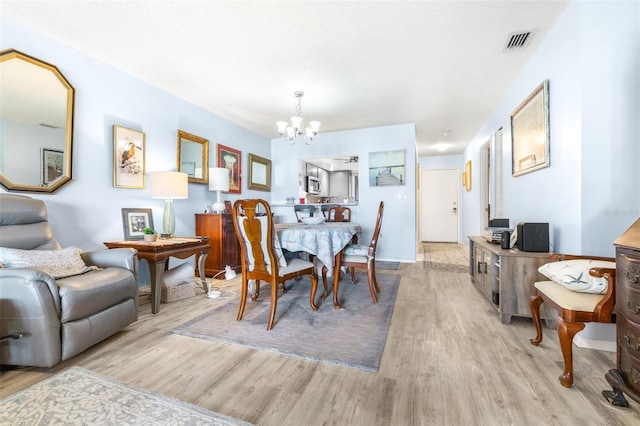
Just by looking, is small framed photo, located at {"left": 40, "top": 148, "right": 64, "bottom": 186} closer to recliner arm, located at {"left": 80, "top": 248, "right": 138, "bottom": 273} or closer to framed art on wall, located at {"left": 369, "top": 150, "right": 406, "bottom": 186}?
recliner arm, located at {"left": 80, "top": 248, "right": 138, "bottom": 273}

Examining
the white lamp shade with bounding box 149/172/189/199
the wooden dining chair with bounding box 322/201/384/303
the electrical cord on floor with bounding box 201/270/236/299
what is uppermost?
the white lamp shade with bounding box 149/172/189/199

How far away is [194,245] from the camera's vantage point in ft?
9.24

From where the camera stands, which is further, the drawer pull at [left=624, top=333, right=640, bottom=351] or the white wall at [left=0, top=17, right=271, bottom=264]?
the white wall at [left=0, top=17, right=271, bottom=264]

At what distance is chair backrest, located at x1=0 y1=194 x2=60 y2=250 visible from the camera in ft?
6.05

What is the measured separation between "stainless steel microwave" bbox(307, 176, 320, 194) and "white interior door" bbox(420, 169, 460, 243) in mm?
2919

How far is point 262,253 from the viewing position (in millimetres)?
2168

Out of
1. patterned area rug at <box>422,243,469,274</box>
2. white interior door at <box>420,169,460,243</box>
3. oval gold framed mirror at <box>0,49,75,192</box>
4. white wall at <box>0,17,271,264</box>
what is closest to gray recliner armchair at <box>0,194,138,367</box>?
oval gold framed mirror at <box>0,49,75,192</box>

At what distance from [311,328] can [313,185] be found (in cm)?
562

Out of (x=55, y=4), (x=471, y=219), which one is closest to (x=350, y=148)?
(x=471, y=219)

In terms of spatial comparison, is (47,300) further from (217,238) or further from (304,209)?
(304,209)

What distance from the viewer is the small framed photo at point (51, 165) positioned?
7.52ft

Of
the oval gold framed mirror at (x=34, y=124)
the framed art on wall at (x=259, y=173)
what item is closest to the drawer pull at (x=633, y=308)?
the oval gold framed mirror at (x=34, y=124)

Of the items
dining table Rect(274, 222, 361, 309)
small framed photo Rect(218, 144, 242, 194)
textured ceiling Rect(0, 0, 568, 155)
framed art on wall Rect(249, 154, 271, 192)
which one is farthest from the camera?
framed art on wall Rect(249, 154, 271, 192)

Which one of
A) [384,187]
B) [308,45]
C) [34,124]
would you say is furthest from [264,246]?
[384,187]
